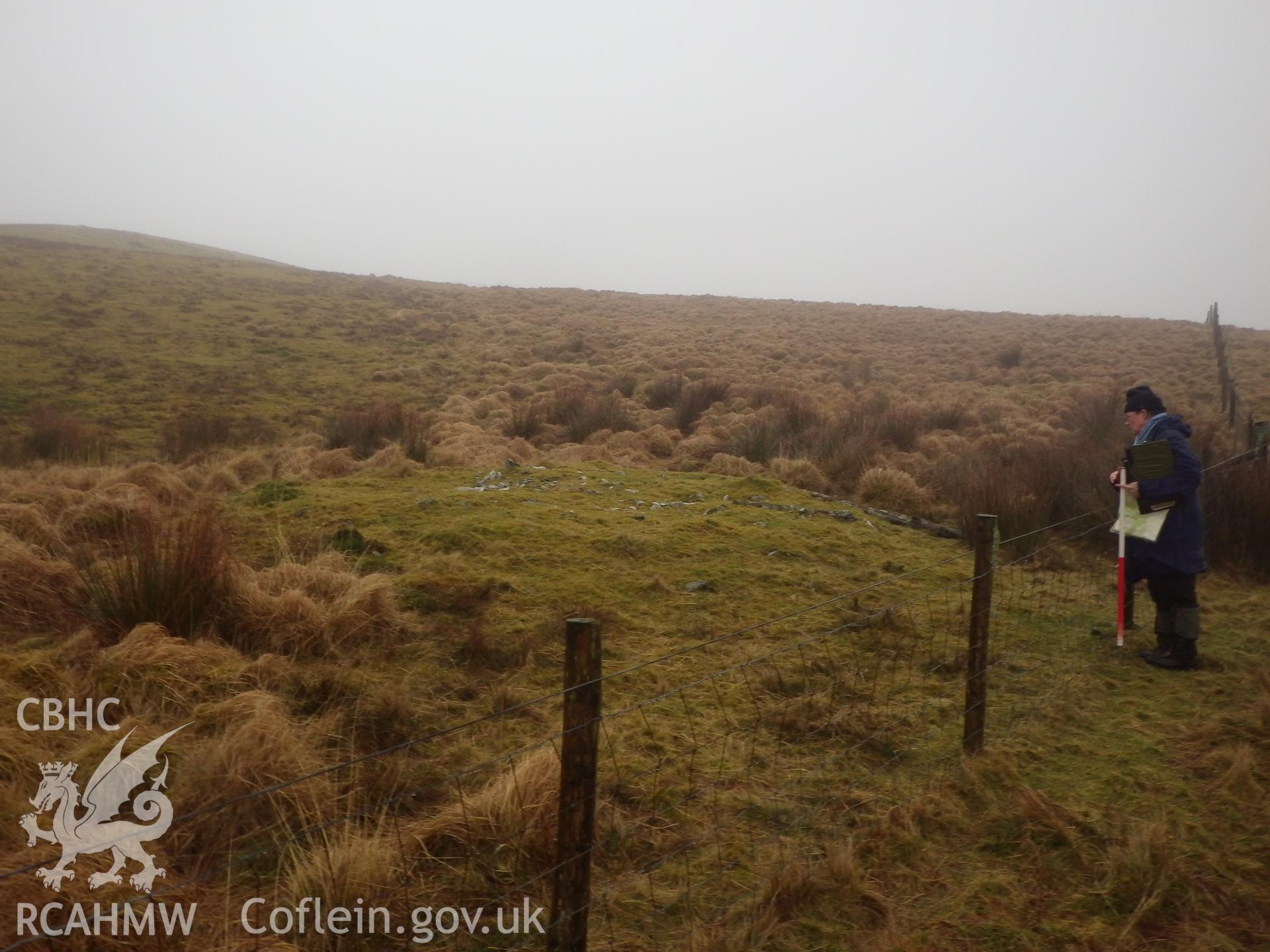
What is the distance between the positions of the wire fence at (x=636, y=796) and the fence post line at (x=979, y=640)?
0.01 meters

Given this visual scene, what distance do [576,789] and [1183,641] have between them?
531cm

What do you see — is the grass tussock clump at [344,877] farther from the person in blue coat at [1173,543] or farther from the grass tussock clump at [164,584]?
the person in blue coat at [1173,543]

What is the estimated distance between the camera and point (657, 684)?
4.85 metres

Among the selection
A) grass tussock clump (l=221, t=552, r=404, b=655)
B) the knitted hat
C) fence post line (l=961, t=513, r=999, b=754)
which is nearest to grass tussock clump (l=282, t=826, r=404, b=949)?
grass tussock clump (l=221, t=552, r=404, b=655)

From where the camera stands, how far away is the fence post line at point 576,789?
2354mm

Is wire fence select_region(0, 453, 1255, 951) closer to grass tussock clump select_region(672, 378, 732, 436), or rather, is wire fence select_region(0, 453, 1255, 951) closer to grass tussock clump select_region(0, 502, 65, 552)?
grass tussock clump select_region(0, 502, 65, 552)

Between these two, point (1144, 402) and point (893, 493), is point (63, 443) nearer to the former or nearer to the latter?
point (893, 493)

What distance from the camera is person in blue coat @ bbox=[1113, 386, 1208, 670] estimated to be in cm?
545

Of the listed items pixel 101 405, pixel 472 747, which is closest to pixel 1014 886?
pixel 472 747

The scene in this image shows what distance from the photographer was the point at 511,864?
10.0ft

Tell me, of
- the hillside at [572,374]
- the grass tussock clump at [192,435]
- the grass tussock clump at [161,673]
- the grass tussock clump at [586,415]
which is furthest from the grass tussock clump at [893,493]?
the grass tussock clump at [192,435]

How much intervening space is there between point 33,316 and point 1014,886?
28637mm

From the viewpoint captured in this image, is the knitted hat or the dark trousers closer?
the dark trousers

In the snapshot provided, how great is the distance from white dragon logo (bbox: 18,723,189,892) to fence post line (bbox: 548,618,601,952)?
1.33 metres
